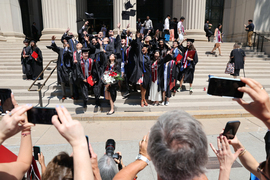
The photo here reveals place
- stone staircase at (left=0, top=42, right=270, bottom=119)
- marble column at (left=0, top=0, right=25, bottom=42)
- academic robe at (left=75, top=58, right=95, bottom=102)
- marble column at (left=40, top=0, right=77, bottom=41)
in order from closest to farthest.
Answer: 1. academic robe at (left=75, top=58, right=95, bottom=102)
2. stone staircase at (left=0, top=42, right=270, bottom=119)
3. marble column at (left=40, top=0, right=77, bottom=41)
4. marble column at (left=0, top=0, right=25, bottom=42)

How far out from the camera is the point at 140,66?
6473 millimetres

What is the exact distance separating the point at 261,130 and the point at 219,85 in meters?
4.75

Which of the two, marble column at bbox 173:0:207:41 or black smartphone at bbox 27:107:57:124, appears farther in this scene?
marble column at bbox 173:0:207:41

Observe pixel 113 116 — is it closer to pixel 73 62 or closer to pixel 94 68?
pixel 94 68

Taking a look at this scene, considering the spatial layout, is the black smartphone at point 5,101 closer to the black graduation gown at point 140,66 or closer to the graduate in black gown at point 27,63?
the black graduation gown at point 140,66

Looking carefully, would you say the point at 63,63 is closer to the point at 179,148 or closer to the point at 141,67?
the point at 141,67

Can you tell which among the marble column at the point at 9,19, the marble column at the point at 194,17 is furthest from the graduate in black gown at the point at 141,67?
the marble column at the point at 9,19

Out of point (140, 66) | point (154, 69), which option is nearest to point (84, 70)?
point (140, 66)

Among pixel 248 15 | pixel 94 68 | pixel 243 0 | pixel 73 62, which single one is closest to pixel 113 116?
pixel 94 68

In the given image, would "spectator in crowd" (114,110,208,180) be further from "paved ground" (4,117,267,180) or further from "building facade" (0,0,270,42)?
"building facade" (0,0,270,42)

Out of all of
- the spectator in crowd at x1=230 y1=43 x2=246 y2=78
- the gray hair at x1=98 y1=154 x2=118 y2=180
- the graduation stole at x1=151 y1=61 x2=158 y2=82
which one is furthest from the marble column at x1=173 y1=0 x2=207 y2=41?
the gray hair at x1=98 y1=154 x2=118 y2=180

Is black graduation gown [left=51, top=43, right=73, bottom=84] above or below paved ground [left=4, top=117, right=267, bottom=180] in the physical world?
above

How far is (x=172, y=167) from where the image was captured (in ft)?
3.34

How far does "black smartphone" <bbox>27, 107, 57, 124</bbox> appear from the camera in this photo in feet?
4.14
